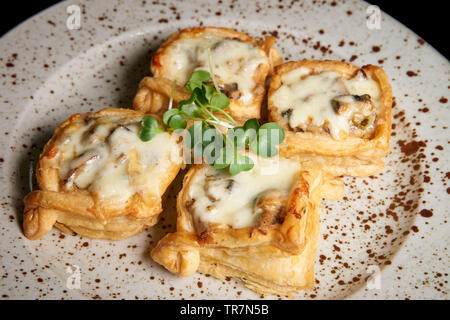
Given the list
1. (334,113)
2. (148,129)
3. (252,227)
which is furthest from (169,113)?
(334,113)

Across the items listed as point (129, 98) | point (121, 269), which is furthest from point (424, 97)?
point (121, 269)

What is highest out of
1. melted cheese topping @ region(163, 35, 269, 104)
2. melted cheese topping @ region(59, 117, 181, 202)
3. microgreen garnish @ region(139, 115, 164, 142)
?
melted cheese topping @ region(163, 35, 269, 104)

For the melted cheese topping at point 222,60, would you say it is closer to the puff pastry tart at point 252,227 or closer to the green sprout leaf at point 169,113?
the green sprout leaf at point 169,113

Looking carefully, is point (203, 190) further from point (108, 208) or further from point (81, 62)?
point (81, 62)

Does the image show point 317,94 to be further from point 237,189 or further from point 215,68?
point 237,189

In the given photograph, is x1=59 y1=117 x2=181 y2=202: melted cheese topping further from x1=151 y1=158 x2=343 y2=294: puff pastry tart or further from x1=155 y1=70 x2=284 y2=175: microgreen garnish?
x1=151 y1=158 x2=343 y2=294: puff pastry tart

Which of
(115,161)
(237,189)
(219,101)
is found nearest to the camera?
(237,189)

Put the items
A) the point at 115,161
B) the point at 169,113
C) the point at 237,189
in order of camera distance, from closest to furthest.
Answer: the point at 237,189 < the point at 115,161 < the point at 169,113

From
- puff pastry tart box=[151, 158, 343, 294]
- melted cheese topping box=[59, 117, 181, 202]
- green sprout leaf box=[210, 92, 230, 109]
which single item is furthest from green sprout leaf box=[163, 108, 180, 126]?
puff pastry tart box=[151, 158, 343, 294]

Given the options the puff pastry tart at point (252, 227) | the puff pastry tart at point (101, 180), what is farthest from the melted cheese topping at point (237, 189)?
the puff pastry tart at point (101, 180)
